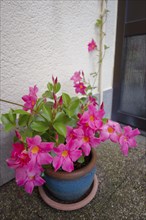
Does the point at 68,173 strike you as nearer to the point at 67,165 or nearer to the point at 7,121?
the point at 67,165

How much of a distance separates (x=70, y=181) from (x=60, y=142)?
198 millimetres

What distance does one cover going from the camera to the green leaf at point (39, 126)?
0.56 meters

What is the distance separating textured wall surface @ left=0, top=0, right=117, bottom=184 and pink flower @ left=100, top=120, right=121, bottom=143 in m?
0.54

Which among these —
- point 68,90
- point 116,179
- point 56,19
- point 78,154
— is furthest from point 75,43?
point 116,179

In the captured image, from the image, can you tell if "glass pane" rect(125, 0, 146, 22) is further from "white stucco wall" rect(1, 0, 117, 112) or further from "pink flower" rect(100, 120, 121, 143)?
"pink flower" rect(100, 120, 121, 143)

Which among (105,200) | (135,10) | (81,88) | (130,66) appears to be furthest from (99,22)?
(105,200)

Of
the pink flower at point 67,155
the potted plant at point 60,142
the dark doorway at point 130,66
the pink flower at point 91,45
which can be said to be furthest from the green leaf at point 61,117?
the dark doorway at point 130,66

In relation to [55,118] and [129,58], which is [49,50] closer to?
[55,118]

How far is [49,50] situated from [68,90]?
1.06 feet

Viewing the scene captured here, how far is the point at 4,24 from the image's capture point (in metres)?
0.71

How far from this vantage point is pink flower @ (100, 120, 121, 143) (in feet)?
1.77

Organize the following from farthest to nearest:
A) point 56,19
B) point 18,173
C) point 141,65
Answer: point 141,65 → point 56,19 → point 18,173

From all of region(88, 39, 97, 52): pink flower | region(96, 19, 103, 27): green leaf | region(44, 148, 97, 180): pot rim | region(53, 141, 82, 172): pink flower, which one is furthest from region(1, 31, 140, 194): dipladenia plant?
region(96, 19, 103, 27): green leaf

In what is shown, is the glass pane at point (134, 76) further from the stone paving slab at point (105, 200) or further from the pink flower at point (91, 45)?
the stone paving slab at point (105, 200)
